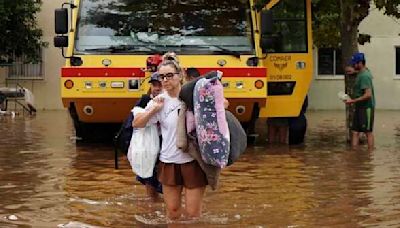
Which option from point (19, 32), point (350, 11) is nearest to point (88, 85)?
point (350, 11)

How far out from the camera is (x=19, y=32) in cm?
3319

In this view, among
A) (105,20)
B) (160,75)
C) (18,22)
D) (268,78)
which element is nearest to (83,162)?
(105,20)

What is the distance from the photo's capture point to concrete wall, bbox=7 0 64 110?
35.0m

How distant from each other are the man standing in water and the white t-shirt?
8.36m

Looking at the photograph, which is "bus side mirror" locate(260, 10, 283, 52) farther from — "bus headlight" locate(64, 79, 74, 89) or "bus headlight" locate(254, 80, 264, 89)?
"bus headlight" locate(64, 79, 74, 89)

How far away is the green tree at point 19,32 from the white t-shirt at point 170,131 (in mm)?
26030

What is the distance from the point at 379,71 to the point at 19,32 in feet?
48.2

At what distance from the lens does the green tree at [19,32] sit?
107 ft

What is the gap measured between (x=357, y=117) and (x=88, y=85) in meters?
4.94

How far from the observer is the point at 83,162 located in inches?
521

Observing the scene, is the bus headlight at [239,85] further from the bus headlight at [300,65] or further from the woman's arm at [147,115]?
the woman's arm at [147,115]

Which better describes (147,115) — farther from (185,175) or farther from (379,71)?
(379,71)

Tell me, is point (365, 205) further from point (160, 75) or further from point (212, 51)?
point (212, 51)

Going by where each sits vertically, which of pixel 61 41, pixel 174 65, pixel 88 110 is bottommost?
pixel 88 110
